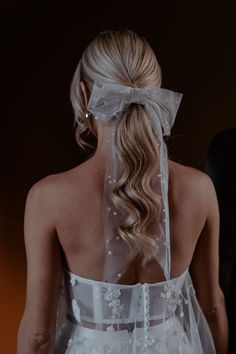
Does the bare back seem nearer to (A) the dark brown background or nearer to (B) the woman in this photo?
(B) the woman

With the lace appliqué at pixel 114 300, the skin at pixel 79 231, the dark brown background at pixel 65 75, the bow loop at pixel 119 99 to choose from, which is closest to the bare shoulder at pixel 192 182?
the skin at pixel 79 231

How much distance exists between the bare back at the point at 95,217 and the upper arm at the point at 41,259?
0.7 inches

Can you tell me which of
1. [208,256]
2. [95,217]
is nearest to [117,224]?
[95,217]

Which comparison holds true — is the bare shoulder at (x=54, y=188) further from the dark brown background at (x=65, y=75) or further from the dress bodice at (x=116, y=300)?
the dark brown background at (x=65, y=75)

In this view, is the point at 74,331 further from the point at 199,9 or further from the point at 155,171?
the point at 199,9

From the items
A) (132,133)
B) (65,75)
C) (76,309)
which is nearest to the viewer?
(132,133)

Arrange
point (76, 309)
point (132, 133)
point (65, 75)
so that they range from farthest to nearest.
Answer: point (65, 75) < point (76, 309) < point (132, 133)

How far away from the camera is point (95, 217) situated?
3.09 ft

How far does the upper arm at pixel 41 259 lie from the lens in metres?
0.94

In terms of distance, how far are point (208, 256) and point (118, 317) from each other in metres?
0.23

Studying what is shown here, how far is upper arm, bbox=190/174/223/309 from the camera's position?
3.40 feet

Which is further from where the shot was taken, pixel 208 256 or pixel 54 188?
pixel 208 256

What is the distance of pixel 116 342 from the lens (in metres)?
1.02

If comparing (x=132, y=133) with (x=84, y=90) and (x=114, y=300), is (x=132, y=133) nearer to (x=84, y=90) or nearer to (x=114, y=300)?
(x=84, y=90)
